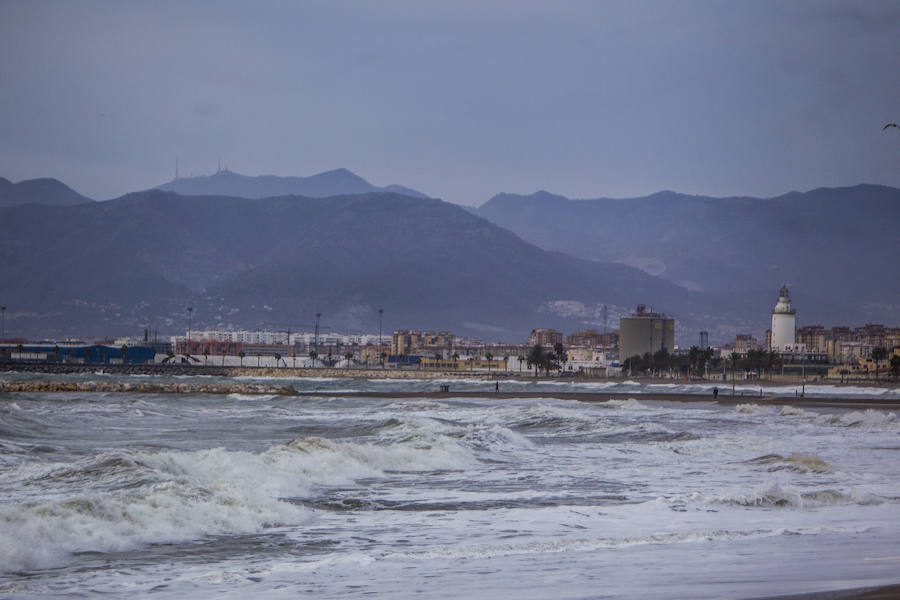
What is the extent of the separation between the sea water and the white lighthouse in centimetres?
15290

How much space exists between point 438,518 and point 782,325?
17172 centimetres

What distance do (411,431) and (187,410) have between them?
18.6 meters

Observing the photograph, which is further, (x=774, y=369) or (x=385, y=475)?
(x=774, y=369)

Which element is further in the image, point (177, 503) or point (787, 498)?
point (787, 498)

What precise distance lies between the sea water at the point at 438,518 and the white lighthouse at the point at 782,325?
153m

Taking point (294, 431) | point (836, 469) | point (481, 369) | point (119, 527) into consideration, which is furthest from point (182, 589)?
point (481, 369)

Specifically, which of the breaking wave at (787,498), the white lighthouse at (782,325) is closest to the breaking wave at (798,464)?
the breaking wave at (787,498)

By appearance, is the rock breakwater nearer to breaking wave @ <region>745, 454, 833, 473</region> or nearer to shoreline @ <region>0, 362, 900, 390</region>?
breaking wave @ <region>745, 454, 833, 473</region>

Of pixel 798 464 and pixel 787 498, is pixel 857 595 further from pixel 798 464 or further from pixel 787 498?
pixel 798 464

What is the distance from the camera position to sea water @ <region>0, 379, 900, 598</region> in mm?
9773

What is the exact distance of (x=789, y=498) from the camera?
15.9 metres

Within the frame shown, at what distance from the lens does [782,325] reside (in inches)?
6929

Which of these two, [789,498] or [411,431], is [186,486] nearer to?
[789,498]

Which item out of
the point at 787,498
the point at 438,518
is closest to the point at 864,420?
the point at 787,498
